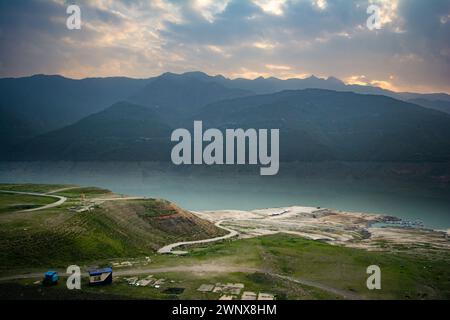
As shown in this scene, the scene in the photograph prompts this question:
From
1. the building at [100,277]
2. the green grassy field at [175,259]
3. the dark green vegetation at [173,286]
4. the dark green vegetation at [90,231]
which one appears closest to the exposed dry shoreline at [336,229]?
the green grassy field at [175,259]

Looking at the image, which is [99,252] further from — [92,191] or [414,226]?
[414,226]

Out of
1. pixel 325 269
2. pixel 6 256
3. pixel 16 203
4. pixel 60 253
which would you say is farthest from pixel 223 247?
pixel 16 203

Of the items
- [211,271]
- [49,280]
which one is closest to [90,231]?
[49,280]

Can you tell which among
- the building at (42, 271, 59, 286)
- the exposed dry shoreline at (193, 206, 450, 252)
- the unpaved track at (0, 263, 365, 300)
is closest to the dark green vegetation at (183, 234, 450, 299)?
the unpaved track at (0, 263, 365, 300)

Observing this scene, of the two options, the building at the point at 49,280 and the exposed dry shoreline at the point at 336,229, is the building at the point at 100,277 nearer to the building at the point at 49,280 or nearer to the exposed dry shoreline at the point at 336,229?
the building at the point at 49,280

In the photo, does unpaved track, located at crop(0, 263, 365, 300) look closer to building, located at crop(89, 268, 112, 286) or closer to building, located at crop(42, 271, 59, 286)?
building, located at crop(42, 271, 59, 286)

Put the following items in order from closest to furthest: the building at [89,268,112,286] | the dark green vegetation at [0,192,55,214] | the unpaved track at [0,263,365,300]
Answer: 1. the building at [89,268,112,286]
2. the unpaved track at [0,263,365,300]
3. the dark green vegetation at [0,192,55,214]
